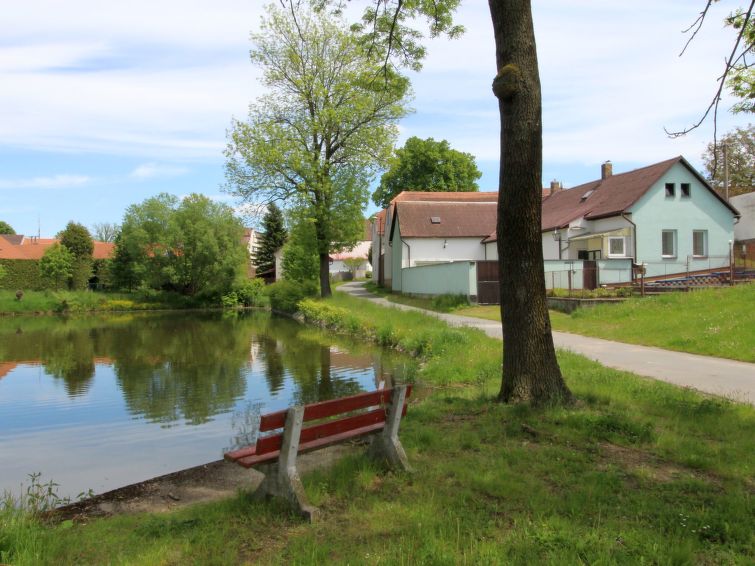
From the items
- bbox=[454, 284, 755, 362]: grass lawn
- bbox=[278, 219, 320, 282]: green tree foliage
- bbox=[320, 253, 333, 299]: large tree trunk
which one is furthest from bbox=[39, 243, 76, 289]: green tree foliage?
bbox=[454, 284, 755, 362]: grass lawn

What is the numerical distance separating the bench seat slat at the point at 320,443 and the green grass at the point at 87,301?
4773 centimetres

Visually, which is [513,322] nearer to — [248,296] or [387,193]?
[248,296]

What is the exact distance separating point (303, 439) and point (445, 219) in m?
37.0

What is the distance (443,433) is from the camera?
6312mm

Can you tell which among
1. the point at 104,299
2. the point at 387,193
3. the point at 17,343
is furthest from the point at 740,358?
the point at 387,193

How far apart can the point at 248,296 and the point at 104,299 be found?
39.3 ft

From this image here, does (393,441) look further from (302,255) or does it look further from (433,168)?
(433,168)

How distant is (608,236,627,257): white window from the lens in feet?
95.8

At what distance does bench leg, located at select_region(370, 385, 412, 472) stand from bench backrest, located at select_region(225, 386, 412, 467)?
0.24ft

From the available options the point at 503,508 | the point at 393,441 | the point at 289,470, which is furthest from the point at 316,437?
the point at 503,508

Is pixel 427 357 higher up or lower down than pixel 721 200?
lower down

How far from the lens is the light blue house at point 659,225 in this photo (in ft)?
94.7

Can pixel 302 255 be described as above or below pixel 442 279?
above

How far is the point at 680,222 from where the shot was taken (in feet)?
97.4
